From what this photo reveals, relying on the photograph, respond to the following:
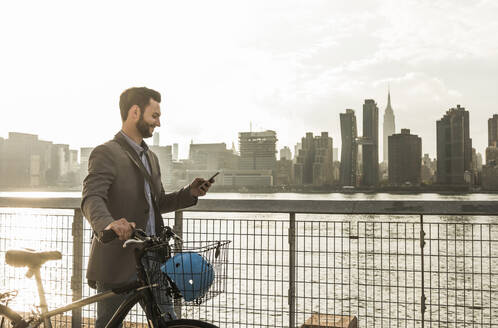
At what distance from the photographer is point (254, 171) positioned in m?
124

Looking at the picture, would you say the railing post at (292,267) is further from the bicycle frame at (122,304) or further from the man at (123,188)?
the bicycle frame at (122,304)

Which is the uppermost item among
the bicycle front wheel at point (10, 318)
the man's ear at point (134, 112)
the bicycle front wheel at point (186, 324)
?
the man's ear at point (134, 112)

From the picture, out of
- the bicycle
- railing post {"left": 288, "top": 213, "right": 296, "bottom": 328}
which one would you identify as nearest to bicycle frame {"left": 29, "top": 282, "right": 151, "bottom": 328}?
the bicycle

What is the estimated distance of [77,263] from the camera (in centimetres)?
460

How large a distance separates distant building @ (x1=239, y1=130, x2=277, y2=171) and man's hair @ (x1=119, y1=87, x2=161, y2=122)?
128252 mm

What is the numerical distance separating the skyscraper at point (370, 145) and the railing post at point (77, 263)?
122641mm

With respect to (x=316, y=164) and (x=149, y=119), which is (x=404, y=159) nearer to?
(x=316, y=164)

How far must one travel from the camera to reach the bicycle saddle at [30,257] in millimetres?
2834

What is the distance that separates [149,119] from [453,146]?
13828 centimetres

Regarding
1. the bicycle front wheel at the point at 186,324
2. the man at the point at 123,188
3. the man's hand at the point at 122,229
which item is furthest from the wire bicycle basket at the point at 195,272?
the man at the point at 123,188

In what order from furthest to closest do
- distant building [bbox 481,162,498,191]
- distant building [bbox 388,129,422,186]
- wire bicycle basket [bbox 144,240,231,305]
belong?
Answer: 1. distant building [bbox 388,129,422,186]
2. distant building [bbox 481,162,498,191]
3. wire bicycle basket [bbox 144,240,231,305]

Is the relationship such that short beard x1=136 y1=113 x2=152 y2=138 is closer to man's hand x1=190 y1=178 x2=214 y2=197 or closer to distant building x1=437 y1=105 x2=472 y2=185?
man's hand x1=190 y1=178 x2=214 y2=197

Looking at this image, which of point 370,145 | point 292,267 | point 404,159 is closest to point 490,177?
point 404,159

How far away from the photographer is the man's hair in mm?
3014
